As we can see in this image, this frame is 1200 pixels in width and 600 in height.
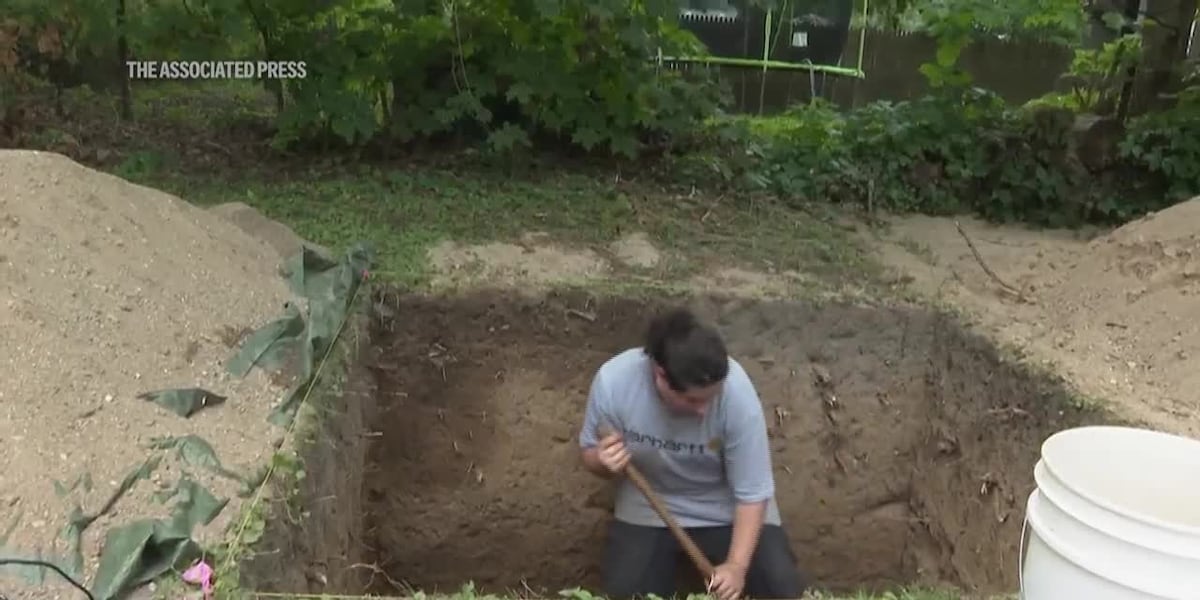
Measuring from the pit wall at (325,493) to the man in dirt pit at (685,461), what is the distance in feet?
2.60

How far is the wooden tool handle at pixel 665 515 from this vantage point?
3.09 meters

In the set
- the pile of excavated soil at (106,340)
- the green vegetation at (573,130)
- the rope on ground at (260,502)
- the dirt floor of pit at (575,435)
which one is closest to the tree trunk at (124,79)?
the green vegetation at (573,130)

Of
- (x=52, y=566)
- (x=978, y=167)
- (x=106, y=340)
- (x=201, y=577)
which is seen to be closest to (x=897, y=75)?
(x=978, y=167)

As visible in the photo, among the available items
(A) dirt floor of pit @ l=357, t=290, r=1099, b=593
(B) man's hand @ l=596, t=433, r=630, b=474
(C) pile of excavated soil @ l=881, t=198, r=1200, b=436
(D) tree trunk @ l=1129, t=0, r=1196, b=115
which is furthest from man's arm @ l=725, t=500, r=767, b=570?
(D) tree trunk @ l=1129, t=0, r=1196, b=115

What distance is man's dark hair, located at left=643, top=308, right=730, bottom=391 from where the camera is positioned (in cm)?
286

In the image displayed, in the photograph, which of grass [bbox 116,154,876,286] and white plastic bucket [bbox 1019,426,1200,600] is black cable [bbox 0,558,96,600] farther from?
grass [bbox 116,154,876,286]

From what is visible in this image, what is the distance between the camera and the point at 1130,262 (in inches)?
156

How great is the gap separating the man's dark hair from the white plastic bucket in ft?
3.67

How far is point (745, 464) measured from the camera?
322 centimetres

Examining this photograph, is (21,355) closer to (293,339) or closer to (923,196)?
(293,339)

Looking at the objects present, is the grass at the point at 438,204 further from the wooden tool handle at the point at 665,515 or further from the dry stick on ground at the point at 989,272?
the wooden tool handle at the point at 665,515

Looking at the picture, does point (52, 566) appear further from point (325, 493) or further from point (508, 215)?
point (508, 215)

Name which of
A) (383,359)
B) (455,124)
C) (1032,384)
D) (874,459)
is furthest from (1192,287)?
(455,124)

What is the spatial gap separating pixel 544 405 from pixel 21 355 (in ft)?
6.74
